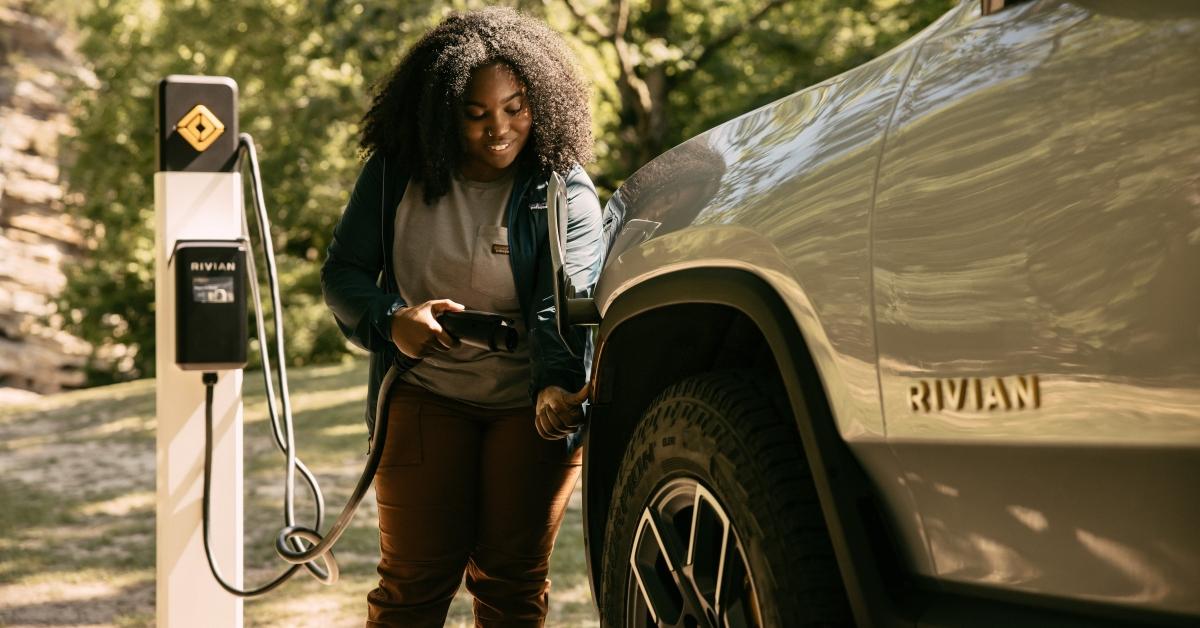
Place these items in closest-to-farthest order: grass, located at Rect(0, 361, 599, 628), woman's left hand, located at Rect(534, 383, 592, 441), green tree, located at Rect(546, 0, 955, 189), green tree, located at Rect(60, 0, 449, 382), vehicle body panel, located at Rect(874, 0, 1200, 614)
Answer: vehicle body panel, located at Rect(874, 0, 1200, 614)
woman's left hand, located at Rect(534, 383, 592, 441)
grass, located at Rect(0, 361, 599, 628)
green tree, located at Rect(546, 0, 955, 189)
green tree, located at Rect(60, 0, 449, 382)

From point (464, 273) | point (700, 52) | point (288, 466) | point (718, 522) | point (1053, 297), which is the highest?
point (700, 52)

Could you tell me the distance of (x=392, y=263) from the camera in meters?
3.19

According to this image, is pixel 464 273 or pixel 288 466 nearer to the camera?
pixel 464 273

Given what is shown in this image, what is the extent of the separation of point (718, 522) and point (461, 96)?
4.26 ft

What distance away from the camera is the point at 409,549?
318cm

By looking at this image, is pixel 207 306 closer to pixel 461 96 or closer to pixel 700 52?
pixel 461 96

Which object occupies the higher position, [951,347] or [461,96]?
[461,96]

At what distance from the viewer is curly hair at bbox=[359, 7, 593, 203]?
3102 millimetres

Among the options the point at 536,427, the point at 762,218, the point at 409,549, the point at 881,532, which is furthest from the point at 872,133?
the point at 409,549

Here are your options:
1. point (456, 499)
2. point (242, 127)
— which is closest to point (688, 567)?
point (456, 499)

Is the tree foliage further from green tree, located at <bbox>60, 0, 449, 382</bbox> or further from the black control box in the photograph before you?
the black control box

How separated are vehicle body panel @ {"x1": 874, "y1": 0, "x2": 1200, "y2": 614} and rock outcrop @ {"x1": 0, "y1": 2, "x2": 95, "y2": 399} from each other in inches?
1163

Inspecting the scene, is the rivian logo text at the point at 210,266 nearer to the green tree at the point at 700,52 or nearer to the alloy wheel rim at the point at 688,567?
the alloy wheel rim at the point at 688,567

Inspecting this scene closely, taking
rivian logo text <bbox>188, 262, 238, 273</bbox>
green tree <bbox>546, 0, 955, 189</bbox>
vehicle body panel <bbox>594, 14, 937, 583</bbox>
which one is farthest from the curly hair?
green tree <bbox>546, 0, 955, 189</bbox>
